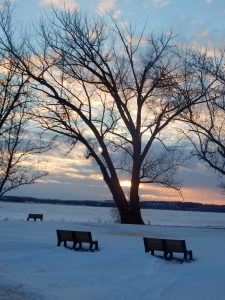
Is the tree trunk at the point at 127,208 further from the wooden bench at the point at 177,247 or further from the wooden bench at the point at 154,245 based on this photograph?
the wooden bench at the point at 177,247

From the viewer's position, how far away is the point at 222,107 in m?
34.7

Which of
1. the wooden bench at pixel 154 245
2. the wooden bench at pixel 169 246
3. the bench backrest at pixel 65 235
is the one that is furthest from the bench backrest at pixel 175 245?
the bench backrest at pixel 65 235

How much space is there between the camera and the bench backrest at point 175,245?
14824mm

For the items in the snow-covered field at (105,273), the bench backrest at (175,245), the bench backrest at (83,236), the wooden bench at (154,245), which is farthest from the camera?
the bench backrest at (83,236)

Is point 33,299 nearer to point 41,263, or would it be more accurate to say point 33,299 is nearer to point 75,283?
point 75,283

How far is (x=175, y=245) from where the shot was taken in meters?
15.0

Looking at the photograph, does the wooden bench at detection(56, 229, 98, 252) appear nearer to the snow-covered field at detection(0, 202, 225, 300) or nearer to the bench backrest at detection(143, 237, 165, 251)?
the snow-covered field at detection(0, 202, 225, 300)

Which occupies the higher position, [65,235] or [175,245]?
[65,235]

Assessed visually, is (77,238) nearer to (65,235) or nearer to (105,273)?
(65,235)

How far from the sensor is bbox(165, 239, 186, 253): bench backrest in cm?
1482

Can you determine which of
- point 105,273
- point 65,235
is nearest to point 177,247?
point 105,273

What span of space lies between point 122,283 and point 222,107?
24825mm

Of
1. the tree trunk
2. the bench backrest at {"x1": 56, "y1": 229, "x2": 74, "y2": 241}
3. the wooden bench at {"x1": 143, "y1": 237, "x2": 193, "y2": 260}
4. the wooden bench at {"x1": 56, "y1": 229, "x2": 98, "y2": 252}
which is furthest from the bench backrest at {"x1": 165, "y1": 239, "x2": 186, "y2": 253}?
the tree trunk

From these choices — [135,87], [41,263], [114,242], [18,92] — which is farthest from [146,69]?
[41,263]
